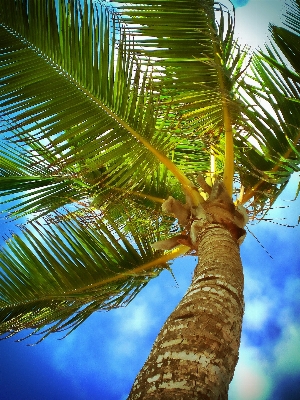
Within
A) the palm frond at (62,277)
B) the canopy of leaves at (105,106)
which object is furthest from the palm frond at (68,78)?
the palm frond at (62,277)

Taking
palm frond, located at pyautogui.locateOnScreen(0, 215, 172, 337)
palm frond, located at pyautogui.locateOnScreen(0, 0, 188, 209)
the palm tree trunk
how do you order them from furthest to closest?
1. palm frond, located at pyautogui.locateOnScreen(0, 215, 172, 337)
2. palm frond, located at pyautogui.locateOnScreen(0, 0, 188, 209)
3. the palm tree trunk

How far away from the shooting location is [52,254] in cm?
300

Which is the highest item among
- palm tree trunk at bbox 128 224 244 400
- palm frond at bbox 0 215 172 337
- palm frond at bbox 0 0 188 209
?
palm frond at bbox 0 0 188 209

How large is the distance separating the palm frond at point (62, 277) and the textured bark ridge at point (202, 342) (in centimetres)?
113

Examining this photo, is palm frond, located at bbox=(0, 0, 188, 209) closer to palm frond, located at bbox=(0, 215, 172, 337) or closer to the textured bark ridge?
palm frond, located at bbox=(0, 215, 172, 337)

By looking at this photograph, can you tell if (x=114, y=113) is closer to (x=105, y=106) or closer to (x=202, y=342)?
(x=105, y=106)

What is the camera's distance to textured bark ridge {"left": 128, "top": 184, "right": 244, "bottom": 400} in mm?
1127

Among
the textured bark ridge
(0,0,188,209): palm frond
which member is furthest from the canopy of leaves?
the textured bark ridge

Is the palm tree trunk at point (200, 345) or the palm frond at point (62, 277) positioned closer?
the palm tree trunk at point (200, 345)

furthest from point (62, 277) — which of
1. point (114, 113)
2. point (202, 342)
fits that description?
point (202, 342)

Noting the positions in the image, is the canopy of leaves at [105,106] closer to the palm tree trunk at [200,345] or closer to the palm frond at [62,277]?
the palm frond at [62,277]

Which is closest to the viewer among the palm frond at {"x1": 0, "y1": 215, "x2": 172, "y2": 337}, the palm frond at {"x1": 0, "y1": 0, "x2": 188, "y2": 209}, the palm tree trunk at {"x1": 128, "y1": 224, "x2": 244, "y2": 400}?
the palm tree trunk at {"x1": 128, "y1": 224, "x2": 244, "y2": 400}

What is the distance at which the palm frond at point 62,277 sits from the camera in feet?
9.34

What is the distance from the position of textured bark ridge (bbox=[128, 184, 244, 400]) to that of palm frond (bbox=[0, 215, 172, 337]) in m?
1.13
